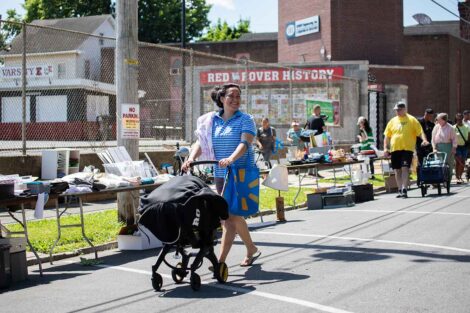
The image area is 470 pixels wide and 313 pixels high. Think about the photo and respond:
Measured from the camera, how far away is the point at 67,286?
24.6ft

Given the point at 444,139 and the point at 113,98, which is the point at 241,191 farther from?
the point at 113,98

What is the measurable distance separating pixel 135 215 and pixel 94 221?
0.73m

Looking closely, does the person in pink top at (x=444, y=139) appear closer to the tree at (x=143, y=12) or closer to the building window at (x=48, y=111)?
the building window at (x=48, y=111)

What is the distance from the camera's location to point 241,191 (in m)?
7.78

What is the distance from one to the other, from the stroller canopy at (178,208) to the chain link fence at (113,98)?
7.51m

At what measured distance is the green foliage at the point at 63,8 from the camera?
2886 inches

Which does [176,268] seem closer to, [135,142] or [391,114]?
[135,142]

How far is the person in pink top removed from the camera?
61.1ft

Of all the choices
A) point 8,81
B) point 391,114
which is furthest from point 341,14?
point 8,81

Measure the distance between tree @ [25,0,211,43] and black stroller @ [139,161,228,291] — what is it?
69.5 meters

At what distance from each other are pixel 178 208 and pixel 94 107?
55.5ft

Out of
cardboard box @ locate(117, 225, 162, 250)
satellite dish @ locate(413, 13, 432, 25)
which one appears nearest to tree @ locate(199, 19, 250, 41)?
satellite dish @ locate(413, 13, 432, 25)

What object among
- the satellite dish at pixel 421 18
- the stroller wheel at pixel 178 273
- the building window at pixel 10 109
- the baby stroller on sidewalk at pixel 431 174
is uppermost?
the satellite dish at pixel 421 18

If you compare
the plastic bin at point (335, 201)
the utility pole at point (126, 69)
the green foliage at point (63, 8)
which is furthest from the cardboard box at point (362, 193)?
the green foliage at point (63, 8)
